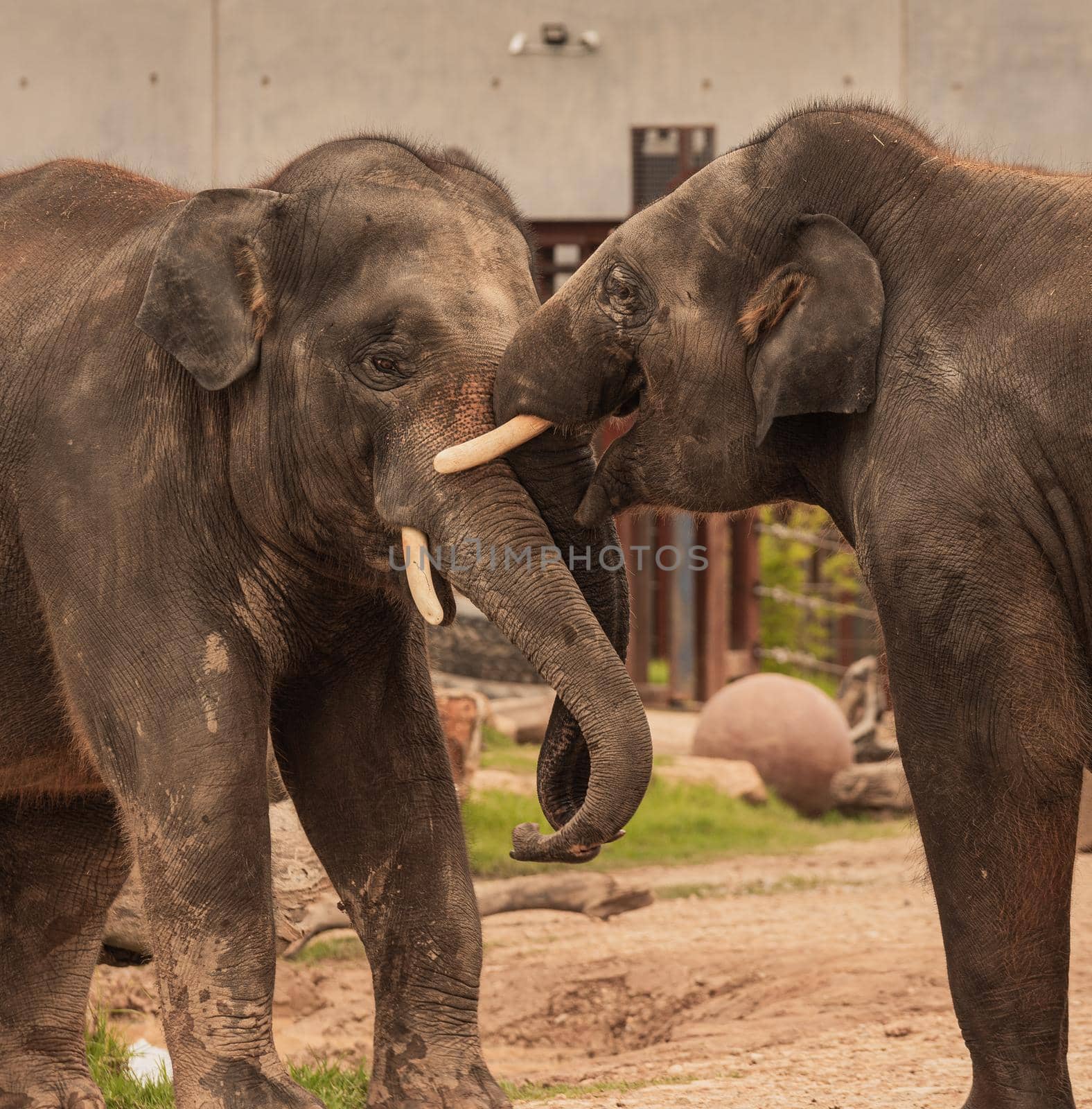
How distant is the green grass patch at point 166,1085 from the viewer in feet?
16.2

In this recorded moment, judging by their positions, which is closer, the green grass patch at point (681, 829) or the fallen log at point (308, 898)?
the fallen log at point (308, 898)

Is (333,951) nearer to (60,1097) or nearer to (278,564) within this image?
(60,1097)

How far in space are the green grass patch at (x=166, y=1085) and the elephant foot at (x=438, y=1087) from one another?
1.01 feet

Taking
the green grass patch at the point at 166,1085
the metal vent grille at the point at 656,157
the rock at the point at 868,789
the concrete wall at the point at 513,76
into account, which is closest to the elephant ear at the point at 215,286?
the green grass patch at the point at 166,1085

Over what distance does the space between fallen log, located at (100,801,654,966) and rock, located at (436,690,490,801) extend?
1.34m

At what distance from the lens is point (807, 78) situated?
1897 centimetres

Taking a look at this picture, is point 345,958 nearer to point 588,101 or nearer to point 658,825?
point 658,825

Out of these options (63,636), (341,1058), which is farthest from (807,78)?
(63,636)

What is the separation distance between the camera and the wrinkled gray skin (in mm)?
3650

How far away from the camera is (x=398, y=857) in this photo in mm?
4539

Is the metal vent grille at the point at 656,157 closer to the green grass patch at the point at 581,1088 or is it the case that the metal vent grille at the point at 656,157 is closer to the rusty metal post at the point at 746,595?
the rusty metal post at the point at 746,595

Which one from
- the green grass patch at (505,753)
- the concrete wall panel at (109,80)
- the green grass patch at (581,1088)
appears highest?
the concrete wall panel at (109,80)

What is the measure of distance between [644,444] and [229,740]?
1207 mm

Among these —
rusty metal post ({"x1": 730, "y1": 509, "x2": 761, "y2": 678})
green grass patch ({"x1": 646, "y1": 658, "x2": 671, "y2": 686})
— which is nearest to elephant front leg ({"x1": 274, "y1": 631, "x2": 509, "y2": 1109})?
rusty metal post ({"x1": 730, "y1": 509, "x2": 761, "y2": 678})
